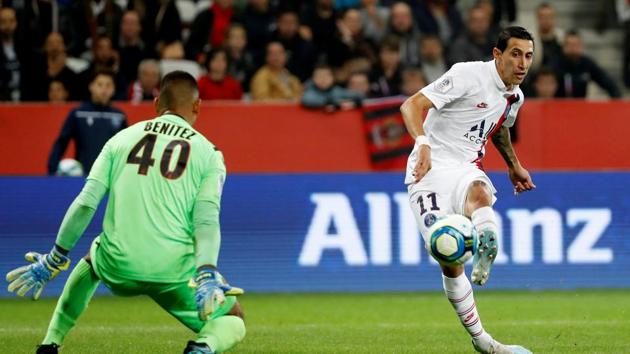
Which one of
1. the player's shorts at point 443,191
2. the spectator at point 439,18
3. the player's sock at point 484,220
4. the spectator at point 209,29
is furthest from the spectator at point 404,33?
the player's sock at point 484,220

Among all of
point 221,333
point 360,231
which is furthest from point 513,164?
point 360,231

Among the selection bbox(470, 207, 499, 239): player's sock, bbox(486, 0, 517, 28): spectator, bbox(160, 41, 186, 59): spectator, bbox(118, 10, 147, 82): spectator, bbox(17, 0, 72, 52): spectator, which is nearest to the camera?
bbox(470, 207, 499, 239): player's sock

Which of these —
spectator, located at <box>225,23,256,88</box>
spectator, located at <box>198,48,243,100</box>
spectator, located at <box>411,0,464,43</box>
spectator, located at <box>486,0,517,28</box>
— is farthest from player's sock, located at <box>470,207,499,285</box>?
spectator, located at <box>486,0,517,28</box>

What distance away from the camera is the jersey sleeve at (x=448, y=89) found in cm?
857

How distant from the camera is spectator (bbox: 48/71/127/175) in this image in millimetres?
13930

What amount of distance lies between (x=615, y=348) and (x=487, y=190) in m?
1.61

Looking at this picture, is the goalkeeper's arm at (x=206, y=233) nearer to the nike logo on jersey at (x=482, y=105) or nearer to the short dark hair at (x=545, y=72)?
the nike logo on jersey at (x=482, y=105)

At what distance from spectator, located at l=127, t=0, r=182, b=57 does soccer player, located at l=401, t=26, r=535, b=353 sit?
8.56m

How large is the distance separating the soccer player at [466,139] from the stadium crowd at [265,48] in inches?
274

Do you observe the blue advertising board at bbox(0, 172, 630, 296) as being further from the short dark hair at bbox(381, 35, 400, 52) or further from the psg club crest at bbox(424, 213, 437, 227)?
the psg club crest at bbox(424, 213, 437, 227)

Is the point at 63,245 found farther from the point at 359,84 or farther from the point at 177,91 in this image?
the point at 359,84

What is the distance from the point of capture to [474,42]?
56.9 ft

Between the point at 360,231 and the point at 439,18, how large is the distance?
17.4 ft

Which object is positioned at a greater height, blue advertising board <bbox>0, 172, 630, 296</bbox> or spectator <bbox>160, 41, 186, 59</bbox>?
spectator <bbox>160, 41, 186, 59</bbox>
